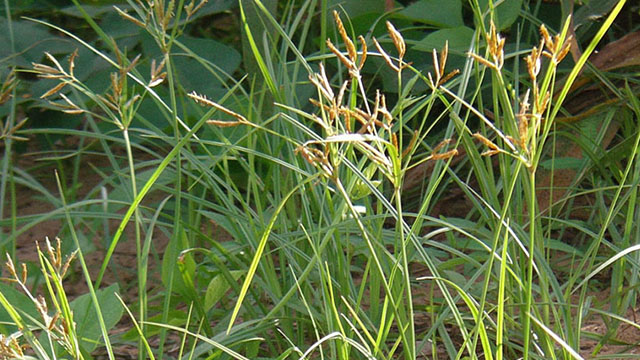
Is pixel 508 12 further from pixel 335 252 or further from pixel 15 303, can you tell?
pixel 15 303

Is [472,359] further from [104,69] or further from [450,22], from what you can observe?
[104,69]

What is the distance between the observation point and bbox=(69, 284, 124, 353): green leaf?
0.89 m

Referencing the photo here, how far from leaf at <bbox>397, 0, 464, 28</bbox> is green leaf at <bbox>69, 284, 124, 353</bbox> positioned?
2.00 ft

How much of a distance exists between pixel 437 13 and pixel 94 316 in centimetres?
68

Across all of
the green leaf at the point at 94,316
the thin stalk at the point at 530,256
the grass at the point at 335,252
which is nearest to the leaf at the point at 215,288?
the grass at the point at 335,252

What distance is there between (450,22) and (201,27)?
88cm

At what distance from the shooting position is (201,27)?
77.5 inches

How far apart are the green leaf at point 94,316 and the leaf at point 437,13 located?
2.00 ft

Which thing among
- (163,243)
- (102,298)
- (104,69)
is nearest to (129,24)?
(104,69)

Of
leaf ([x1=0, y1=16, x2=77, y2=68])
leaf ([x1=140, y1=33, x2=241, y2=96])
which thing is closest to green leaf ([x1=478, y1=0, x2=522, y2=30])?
leaf ([x1=140, y1=33, x2=241, y2=96])

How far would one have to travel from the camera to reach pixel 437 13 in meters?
1.25

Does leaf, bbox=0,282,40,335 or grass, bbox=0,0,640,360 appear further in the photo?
leaf, bbox=0,282,40,335

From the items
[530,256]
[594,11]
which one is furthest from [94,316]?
[594,11]

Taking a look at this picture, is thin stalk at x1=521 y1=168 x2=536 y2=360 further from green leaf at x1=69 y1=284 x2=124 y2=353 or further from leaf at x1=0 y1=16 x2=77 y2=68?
leaf at x1=0 y1=16 x2=77 y2=68
